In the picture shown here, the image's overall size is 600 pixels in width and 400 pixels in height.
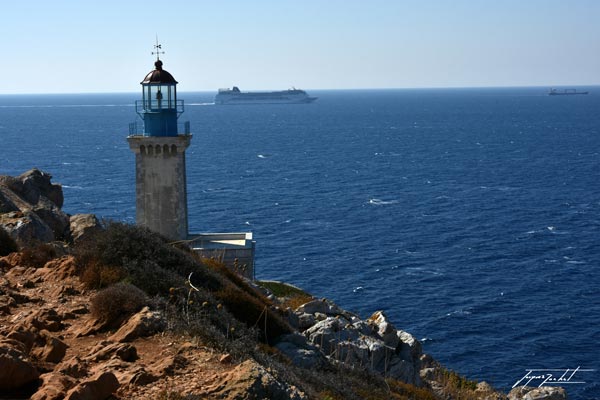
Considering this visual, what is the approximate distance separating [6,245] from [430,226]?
194ft

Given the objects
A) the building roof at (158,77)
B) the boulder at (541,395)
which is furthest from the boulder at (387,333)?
the building roof at (158,77)

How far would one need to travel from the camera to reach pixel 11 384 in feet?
29.9

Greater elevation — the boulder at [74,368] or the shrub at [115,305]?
the shrub at [115,305]

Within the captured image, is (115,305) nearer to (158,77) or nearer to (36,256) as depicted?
(36,256)

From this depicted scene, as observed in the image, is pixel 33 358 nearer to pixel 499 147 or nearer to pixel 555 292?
pixel 555 292

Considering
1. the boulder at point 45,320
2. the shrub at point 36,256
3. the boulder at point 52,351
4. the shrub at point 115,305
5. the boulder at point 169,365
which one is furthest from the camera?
the shrub at point 36,256

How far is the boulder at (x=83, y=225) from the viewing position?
23.3 m

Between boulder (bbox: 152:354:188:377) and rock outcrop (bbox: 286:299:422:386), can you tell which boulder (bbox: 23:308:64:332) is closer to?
boulder (bbox: 152:354:188:377)

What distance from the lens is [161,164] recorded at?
34.4 m

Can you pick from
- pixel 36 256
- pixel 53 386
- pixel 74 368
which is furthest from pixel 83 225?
pixel 53 386

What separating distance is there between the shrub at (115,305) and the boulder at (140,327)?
0.38 m

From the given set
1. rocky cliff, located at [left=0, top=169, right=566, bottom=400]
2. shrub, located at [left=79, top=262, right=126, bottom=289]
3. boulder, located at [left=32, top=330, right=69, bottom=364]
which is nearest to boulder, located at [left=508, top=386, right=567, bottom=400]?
rocky cliff, located at [left=0, top=169, right=566, bottom=400]

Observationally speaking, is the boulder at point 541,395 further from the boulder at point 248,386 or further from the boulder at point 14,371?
the boulder at point 14,371

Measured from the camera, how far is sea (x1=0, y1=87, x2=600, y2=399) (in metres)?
45.2
